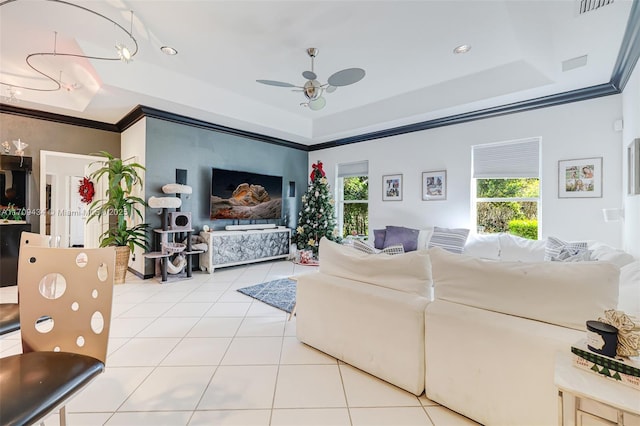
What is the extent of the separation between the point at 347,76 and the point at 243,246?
12.2ft

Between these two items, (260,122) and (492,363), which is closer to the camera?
(492,363)

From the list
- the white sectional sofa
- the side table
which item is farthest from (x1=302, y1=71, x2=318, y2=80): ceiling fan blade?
the side table

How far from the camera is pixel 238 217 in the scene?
5.59m

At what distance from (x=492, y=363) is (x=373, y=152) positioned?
16.3ft

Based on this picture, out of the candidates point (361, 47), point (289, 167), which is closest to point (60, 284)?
point (361, 47)

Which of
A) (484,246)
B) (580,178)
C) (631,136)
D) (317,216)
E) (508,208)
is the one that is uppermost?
(631,136)

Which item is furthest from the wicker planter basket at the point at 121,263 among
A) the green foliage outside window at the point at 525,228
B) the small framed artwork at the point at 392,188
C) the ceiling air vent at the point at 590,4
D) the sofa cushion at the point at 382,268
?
the green foliage outside window at the point at 525,228

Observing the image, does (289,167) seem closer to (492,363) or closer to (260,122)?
(260,122)

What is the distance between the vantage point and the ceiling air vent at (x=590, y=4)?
7.02 feet

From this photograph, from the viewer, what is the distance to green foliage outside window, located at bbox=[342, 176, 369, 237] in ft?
20.6

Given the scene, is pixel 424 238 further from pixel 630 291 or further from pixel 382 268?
pixel 630 291

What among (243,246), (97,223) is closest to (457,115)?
(243,246)

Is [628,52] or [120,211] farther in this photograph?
[120,211]

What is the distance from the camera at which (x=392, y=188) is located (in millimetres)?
5629
